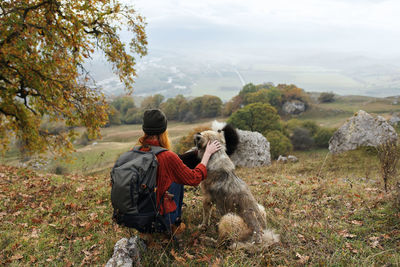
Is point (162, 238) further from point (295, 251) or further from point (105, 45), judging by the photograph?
point (105, 45)

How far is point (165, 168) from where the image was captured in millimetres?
3596

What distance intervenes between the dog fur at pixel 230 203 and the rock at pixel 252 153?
17.0 meters

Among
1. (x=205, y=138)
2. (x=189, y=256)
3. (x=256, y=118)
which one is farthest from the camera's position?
(x=256, y=118)

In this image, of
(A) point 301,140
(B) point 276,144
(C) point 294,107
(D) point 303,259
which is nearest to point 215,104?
(C) point 294,107

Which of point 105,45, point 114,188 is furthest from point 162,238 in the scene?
point 105,45

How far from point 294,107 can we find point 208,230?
85036 mm

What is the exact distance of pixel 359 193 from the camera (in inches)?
286

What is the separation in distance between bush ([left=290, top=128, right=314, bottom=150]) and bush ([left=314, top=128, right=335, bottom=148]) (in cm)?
118

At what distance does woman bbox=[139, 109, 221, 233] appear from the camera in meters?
3.59

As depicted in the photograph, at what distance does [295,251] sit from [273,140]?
37.1 metres

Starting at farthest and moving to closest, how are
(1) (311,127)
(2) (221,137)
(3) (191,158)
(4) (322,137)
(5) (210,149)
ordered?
1. (1) (311,127)
2. (4) (322,137)
3. (3) (191,158)
4. (2) (221,137)
5. (5) (210,149)

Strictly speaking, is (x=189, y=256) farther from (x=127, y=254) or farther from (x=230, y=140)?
(x=230, y=140)

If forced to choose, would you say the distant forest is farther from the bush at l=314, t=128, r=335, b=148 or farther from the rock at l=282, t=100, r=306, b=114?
the bush at l=314, t=128, r=335, b=148

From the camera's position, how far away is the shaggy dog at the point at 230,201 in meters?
4.05
